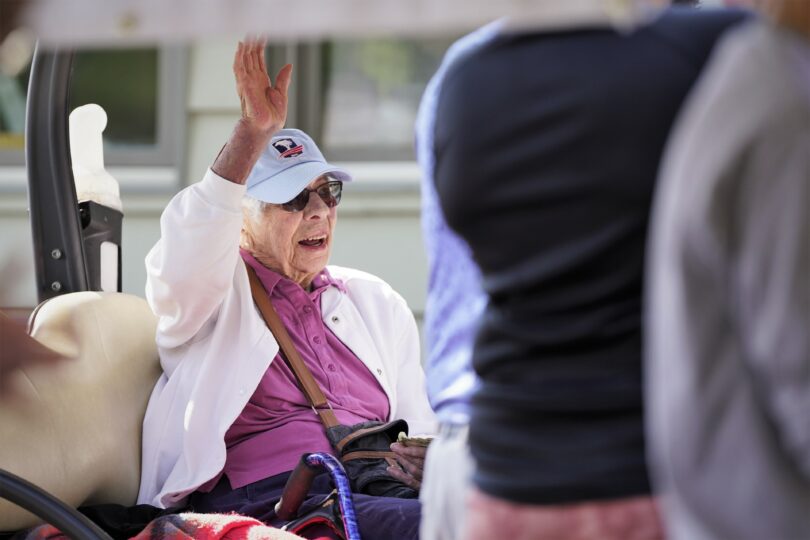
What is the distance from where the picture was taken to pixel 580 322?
4.85ft

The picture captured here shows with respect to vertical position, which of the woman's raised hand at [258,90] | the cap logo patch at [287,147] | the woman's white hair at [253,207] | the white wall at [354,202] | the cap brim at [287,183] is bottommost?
the white wall at [354,202]

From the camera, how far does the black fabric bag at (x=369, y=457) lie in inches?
123

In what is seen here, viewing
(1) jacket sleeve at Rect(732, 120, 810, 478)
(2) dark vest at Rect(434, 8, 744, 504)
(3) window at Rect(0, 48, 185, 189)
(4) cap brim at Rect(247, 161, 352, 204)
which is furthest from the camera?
(3) window at Rect(0, 48, 185, 189)

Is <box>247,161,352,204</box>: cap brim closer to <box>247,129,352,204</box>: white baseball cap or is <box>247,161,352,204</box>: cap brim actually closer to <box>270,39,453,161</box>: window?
<box>247,129,352,204</box>: white baseball cap

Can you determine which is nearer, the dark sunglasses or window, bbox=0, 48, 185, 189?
the dark sunglasses

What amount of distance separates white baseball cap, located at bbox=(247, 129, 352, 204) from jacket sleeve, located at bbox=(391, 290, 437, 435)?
0.50 metres

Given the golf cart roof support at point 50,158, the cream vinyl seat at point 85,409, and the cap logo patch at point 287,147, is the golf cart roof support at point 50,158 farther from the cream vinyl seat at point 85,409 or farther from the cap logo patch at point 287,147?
the cap logo patch at point 287,147

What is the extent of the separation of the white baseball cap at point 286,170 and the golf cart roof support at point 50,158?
50 centimetres

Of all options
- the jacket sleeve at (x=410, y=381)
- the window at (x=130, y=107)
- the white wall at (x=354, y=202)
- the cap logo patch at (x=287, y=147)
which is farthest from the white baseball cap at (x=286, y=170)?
the window at (x=130, y=107)

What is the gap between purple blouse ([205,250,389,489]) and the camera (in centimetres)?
322

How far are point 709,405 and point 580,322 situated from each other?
224 mm

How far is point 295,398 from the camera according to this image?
3.31 metres

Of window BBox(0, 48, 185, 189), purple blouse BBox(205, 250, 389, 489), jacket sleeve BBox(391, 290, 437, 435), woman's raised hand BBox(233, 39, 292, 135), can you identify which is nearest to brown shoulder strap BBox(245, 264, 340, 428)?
purple blouse BBox(205, 250, 389, 489)

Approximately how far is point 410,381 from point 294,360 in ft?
1.60
